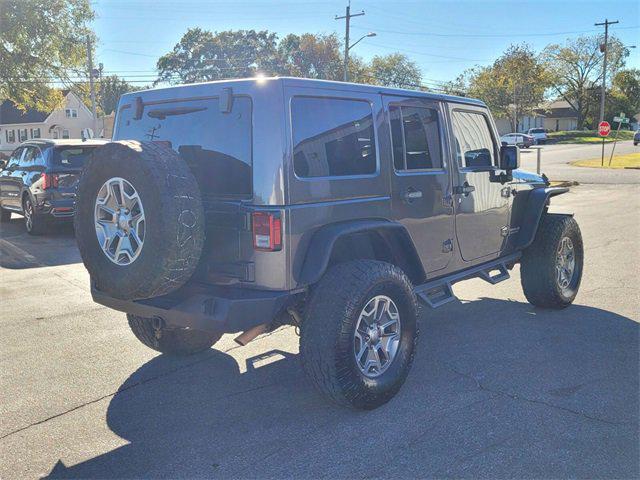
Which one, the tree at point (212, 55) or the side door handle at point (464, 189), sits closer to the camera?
the side door handle at point (464, 189)

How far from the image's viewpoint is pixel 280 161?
3400mm

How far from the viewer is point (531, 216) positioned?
5699 millimetres

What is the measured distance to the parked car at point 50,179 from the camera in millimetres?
10266

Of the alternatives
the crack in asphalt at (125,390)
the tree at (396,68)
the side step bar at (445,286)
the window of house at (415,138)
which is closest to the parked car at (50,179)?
the crack in asphalt at (125,390)

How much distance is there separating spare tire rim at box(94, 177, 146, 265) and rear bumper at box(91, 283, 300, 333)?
345 mm

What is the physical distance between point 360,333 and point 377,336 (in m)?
0.15

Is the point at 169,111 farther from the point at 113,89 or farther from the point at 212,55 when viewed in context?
the point at 113,89

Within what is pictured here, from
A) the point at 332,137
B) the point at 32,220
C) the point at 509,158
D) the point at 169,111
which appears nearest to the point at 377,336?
the point at 332,137

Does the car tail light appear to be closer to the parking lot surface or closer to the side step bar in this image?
the parking lot surface

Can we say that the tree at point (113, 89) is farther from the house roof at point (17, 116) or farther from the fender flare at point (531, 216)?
the fender flare at point (531, 216)

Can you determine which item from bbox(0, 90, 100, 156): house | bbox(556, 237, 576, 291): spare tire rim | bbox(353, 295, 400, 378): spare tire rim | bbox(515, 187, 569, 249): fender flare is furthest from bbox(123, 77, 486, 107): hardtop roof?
bbox(0, 90, 100, 156): house

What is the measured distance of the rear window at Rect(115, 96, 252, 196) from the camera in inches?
139

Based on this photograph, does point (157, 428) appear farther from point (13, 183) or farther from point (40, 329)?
point (13, 183)

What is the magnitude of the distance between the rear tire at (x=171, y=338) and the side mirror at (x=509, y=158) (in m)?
2.87
